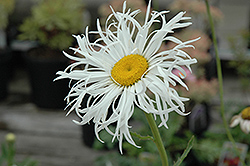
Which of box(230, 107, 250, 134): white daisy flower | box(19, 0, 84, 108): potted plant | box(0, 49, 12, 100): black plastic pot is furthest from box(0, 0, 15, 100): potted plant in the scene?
box(230, 107, 250, 134): white daisy flower

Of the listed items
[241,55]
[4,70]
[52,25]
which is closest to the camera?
[241,55]

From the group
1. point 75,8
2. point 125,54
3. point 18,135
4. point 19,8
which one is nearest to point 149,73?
point 125,54

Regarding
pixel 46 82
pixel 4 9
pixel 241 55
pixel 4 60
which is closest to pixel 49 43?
pixel 46 82

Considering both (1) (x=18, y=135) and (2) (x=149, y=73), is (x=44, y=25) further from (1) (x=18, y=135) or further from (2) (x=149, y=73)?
(2) (x=149, y=73)

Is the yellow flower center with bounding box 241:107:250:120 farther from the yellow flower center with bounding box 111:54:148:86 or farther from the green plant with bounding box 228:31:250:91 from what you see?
the green plant with bounding box 228:31:250:91

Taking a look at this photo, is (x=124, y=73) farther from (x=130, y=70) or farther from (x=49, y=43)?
(x=49, y=43)

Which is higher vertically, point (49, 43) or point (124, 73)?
Result: point (124, 73)

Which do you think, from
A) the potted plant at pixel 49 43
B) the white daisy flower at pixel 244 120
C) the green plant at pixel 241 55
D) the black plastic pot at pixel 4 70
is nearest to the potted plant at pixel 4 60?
the black plastic pot at pixel 4 70
